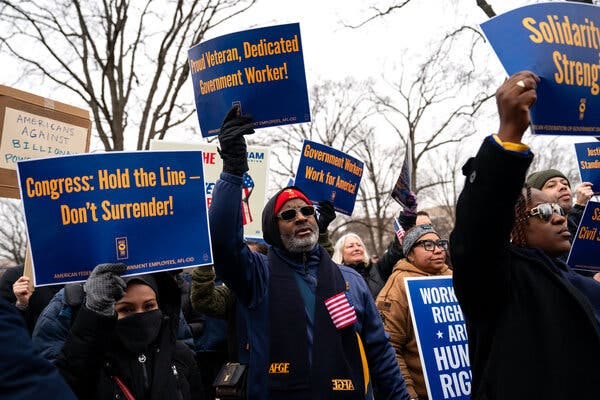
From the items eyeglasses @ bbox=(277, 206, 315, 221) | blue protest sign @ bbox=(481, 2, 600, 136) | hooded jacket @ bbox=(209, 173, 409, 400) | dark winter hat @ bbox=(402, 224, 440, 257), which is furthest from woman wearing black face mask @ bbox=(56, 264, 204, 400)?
dark winter hat @ bbox=(402, 224, 440, 257)

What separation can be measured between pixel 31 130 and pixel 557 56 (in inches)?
125

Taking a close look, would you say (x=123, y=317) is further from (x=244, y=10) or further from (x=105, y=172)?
(x=244, y=10)

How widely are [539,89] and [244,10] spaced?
41.7ft

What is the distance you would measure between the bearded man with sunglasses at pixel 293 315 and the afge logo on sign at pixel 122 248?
45cm

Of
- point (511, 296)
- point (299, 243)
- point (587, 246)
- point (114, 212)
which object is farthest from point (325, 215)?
point (511, 296)

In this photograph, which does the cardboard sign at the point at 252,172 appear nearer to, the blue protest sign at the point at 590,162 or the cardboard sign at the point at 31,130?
the cardboard sign at the point at 31,130

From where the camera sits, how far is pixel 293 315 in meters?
2.98

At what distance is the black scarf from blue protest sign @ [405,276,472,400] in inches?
31.3

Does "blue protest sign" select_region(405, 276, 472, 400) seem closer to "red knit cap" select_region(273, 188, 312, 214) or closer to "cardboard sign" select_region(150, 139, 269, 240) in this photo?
"red knit cap" select_region(273, 188, 312, 214)

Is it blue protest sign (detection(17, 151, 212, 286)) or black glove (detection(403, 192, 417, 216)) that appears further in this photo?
black glove (detection(403, 192, 417, 216))

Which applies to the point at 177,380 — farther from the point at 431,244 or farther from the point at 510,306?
the point at 431,244

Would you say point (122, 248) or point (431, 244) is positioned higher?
point (122, 248)

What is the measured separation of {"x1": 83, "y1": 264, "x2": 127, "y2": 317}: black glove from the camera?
2.33 m

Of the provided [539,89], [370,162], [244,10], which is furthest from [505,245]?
[370,162]
